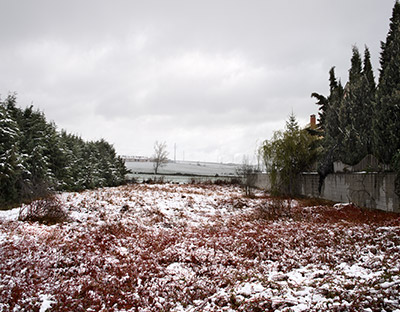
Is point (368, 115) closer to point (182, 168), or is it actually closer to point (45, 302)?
point (45, 302)

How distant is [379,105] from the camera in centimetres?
1262

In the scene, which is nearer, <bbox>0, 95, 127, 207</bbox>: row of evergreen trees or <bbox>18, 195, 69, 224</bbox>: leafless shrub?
<bbox>18, 195, 69, 224</bbox>: leafless shrub

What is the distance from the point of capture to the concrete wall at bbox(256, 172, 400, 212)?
470 inches

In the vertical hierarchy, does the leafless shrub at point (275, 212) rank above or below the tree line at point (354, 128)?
below

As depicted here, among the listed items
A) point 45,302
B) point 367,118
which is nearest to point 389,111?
point 367,118

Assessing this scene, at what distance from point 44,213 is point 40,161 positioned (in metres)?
8.95

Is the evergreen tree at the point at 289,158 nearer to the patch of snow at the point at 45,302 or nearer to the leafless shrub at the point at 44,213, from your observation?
the leafless shrub at the point at 44,213

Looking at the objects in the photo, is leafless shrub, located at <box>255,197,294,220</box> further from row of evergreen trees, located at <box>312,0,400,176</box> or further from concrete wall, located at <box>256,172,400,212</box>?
row of evergreen trees, located at <box>312,0,400,176</box>

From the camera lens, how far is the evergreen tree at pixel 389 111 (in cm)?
1159

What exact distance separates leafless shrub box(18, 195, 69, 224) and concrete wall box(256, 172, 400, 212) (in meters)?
13.5

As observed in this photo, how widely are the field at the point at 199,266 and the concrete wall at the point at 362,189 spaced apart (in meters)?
1.45

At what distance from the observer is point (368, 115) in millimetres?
15031

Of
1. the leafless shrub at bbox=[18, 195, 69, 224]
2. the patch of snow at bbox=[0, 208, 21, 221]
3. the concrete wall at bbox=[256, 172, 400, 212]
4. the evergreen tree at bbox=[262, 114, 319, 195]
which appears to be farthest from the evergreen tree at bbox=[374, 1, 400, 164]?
the patch of snow at bbox=[0, 208, 21, 221]

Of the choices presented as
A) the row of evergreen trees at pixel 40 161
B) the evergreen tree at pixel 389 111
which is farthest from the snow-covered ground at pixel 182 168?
the evergreen tree at pixel 389 111
